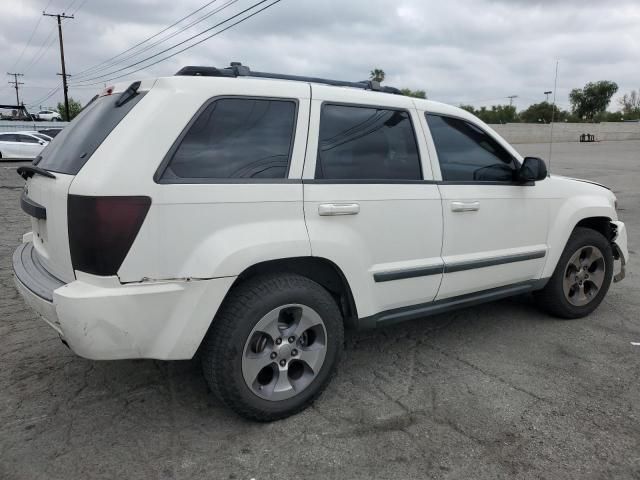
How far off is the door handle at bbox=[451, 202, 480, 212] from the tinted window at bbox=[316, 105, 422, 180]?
31cm

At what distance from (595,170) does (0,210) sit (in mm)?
19512

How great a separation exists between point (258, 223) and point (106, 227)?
0.73 meters

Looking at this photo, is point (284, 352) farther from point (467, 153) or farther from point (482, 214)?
point (467, 153)

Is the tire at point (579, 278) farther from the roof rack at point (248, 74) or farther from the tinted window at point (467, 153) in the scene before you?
the roof rack at point (248, 74)

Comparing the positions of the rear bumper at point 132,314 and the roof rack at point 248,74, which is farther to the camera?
the roof rack at point 248,74

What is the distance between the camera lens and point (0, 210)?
1041 cm

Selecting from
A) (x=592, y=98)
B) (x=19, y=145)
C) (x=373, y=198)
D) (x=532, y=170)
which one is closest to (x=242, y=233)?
(x=373, y=198)

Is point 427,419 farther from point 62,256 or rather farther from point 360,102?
point 62,256

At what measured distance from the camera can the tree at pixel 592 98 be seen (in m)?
77.8

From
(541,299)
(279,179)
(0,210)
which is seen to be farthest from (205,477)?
(0,210)

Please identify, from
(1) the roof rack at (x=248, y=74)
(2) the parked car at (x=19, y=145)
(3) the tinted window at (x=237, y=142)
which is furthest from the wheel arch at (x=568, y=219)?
(2) the parked car at (x=19, y=145)

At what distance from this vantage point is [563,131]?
52125 mm

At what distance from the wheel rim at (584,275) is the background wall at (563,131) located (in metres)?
44.8

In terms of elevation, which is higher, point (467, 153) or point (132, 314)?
point (467, 153)
